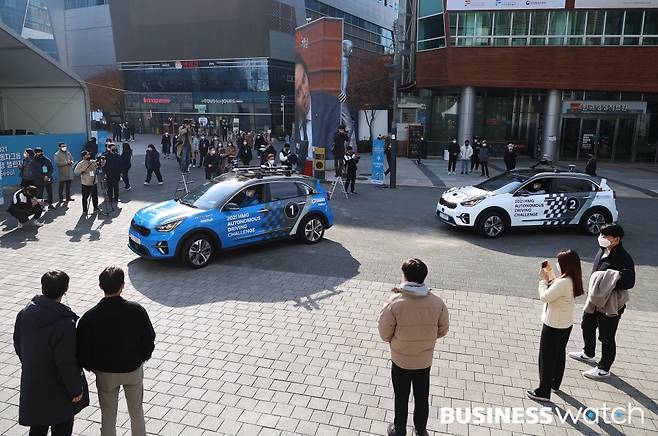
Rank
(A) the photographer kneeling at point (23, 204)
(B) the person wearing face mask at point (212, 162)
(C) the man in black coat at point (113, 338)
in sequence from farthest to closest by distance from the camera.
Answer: (B) the person wearing face mask at point (212, 162), (A) the photographer kneeling at point (23, 204), (C) the man in black coat at point (113, 338)

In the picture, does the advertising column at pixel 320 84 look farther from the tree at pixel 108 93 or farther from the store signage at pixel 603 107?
the tree at pixel 108 93

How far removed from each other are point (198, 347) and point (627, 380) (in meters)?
4.95

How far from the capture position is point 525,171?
1251cm

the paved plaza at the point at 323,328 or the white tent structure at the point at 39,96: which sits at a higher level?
the white tent structure at the point at 39,96

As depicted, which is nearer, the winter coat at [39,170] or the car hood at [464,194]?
the car hood at [464,194]

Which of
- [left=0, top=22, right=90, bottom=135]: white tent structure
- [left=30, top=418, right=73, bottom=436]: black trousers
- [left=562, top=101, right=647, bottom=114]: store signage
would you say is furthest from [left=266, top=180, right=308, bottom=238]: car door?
[left=562, top=101, right=647, bottom=114]: store signage

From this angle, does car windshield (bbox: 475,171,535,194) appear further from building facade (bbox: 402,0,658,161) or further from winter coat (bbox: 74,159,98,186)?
building facade (bbox: 402,0,658,161)

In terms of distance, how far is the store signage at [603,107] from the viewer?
29.4m

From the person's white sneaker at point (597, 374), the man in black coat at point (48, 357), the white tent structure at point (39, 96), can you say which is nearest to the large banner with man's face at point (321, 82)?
the white tent structure at point (39, 96)

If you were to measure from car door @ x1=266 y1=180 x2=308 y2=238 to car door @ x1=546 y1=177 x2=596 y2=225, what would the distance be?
5.86 m

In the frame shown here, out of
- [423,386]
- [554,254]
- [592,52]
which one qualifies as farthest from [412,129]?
[423,386]

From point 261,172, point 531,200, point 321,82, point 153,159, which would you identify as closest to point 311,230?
point 261,172

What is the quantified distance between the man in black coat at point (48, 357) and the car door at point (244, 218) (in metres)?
6.01

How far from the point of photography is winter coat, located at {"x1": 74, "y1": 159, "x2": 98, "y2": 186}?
13.1m
